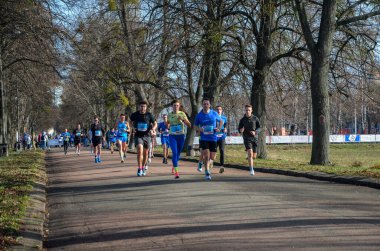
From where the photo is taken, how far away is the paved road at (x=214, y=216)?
676cm

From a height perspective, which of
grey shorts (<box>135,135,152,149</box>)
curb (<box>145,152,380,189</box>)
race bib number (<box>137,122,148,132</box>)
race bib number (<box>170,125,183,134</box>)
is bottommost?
curb (<box>145,152,380,189</box>)

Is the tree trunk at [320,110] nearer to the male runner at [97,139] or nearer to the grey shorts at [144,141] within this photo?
the grey shorts at [144,141]

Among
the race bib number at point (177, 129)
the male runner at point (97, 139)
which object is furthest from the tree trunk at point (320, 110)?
the male runner at point (97, 139)

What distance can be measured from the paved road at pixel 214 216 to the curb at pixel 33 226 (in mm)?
177

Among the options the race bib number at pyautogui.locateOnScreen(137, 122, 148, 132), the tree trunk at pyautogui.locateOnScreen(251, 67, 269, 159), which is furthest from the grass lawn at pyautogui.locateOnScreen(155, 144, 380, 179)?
the race bib number at pyautogui.locateOnScreen(137, 122, 148, 132)

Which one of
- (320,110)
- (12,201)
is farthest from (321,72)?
(12,201)

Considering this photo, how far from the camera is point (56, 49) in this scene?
17.5m

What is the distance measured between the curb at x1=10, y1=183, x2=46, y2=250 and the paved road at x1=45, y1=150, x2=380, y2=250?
0.58 feet

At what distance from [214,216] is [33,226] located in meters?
2.66

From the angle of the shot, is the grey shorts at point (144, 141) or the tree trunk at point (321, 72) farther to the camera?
the tree trunk at point (321, 72)

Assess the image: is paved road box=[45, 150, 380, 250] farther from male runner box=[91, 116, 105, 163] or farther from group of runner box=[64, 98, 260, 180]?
male runner box=[91, 116, 105, 163]

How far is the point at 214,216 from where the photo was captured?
8.35 metres

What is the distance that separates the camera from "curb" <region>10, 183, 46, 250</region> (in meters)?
6.89

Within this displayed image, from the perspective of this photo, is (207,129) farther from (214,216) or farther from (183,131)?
(214,216)
